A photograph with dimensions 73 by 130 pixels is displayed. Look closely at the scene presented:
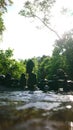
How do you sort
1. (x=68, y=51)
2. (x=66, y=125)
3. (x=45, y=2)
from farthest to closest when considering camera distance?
(x=68, y=51) → (x=45, y=2) → (x=66, y=125)

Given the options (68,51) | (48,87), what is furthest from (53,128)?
(68,51)

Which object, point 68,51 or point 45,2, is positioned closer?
point 45,2

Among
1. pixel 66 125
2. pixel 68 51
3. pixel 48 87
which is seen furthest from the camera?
pixel 68 51

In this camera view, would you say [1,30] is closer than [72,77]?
Yes

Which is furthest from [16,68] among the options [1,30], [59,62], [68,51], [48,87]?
[48,87]

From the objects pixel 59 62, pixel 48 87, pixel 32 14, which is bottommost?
pixel 48 87

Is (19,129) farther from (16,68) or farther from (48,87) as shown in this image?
(16,68)

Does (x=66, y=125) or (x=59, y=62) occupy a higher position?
(x=59, y=62)

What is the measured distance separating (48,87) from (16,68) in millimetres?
48619

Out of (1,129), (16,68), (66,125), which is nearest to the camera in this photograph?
(1,129)

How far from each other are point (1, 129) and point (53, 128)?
0.76 meters

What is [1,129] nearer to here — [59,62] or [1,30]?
[1,30]

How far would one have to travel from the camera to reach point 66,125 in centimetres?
400

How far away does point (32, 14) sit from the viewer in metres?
38.9
